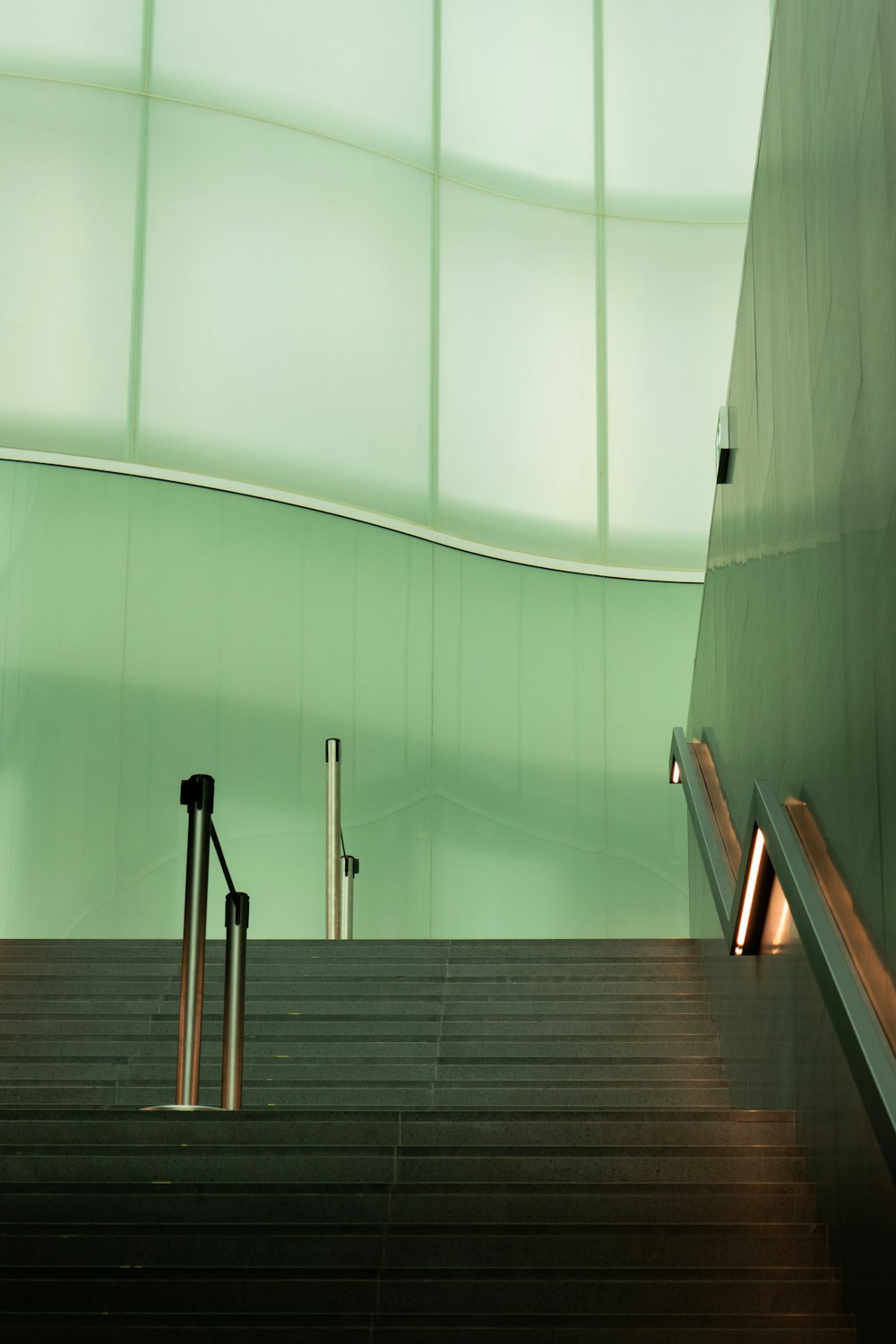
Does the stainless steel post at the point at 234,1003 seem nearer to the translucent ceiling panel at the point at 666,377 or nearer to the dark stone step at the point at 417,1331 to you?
the dark stone step at the point at 417,1331

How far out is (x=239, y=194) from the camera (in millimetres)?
14641

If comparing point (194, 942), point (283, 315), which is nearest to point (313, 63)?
point (283, 315)

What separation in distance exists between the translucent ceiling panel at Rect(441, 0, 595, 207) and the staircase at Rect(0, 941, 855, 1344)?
9997mm

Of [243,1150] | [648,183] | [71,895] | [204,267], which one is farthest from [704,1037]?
[648,183]

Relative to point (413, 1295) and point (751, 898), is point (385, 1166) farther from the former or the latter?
point (751, 898)

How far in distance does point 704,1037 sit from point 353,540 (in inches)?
298

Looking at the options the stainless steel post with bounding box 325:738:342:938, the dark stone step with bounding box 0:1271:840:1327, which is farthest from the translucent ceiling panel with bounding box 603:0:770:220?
the dark stone step with bounding box 0:1271:840:1327

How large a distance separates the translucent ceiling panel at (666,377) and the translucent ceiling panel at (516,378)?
0.26 metres

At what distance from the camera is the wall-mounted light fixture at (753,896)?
5.97m

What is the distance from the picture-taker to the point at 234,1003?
21.5ft

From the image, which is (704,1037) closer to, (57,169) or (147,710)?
(147,710)

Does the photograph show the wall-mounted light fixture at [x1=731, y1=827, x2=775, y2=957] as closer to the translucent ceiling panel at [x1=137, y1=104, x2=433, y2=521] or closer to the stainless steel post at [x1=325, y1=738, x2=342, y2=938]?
the stainless steel post at [x1=325, y1=738, x2=342, y2=938]

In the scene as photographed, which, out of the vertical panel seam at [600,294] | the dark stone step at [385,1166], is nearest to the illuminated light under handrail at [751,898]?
the dark stone step at [385,1166]

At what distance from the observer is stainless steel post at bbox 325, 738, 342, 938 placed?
11359 millimetres
